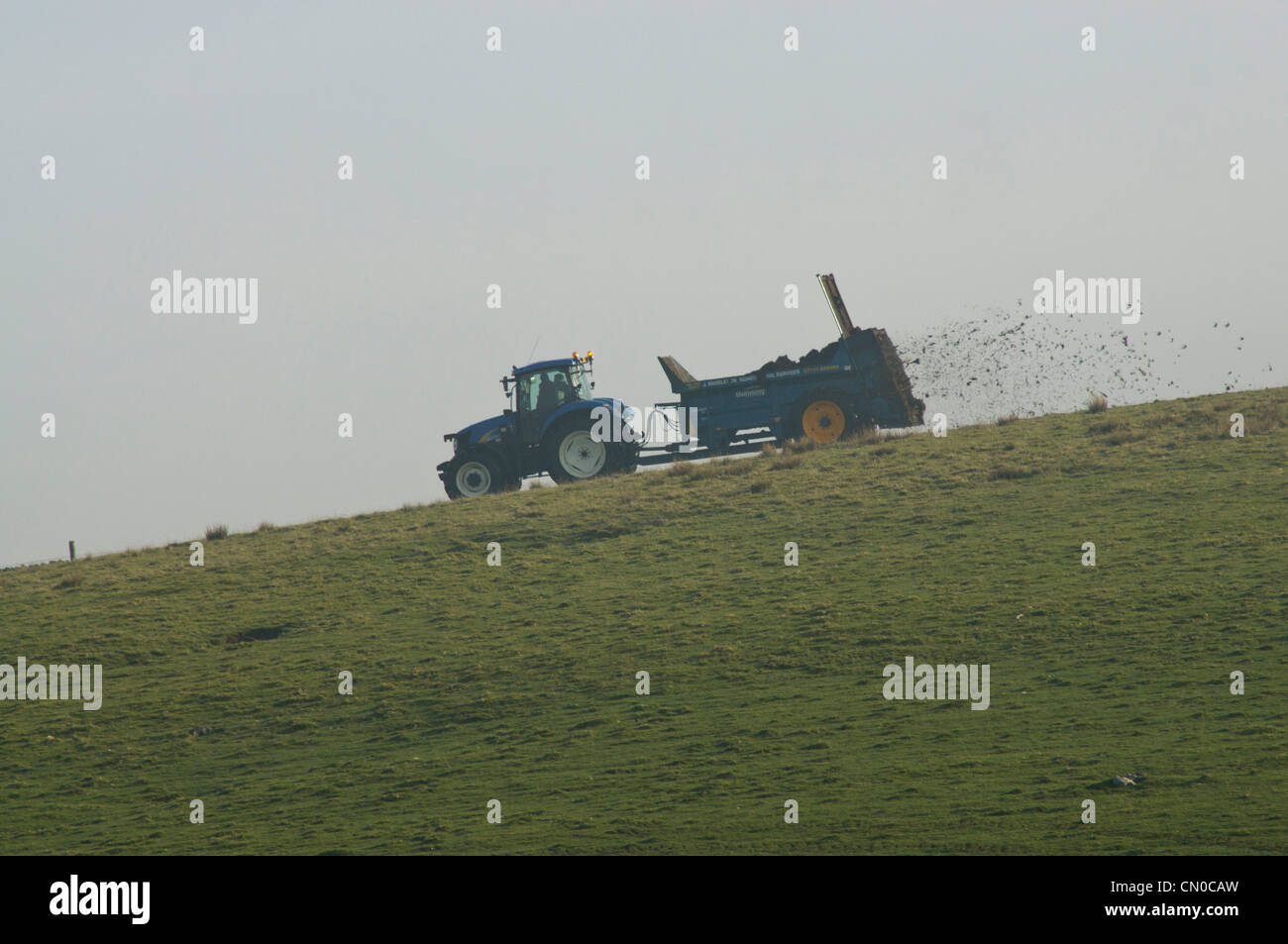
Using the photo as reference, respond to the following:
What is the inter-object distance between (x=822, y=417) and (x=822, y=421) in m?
0.09

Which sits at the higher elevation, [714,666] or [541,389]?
[541,389]

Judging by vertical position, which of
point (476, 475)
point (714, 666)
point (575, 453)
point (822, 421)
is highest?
point (822, 421)

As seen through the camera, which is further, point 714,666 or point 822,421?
point 822,421

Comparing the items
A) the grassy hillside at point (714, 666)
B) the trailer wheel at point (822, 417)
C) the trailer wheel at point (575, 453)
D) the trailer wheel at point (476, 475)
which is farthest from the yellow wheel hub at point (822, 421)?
the trailer wheel at point (476, 475)

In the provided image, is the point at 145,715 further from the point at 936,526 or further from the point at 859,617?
the point at 936,526

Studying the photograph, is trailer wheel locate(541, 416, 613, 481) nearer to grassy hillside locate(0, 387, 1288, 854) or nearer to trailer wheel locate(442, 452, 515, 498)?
trailer wheel locate(442, 452, 515, 498)

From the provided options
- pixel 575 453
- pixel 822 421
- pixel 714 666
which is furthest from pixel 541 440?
pixel 714 666

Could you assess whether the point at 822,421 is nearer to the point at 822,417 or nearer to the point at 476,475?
the point at 822,417

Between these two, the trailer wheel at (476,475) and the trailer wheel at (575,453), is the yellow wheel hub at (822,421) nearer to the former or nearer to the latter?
the trailer wheel at (575,453)

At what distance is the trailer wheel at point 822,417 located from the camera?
34281 mm

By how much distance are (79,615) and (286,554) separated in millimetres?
4882

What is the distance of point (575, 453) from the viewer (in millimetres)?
33969
